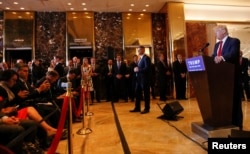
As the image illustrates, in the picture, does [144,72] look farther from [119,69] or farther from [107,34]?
[107,34]

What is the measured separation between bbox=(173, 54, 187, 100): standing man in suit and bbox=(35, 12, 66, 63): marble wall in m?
4.55

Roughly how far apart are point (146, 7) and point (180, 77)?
10.7ft

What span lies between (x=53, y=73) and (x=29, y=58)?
578 cm

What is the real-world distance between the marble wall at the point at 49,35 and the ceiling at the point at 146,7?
0.35 meters

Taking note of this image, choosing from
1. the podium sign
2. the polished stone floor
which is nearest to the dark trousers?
the polished stone floor

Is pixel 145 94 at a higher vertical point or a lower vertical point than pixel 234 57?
lower

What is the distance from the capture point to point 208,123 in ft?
10.8

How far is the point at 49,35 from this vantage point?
30.6 ft

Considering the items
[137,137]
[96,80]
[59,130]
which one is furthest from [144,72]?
[96,80]

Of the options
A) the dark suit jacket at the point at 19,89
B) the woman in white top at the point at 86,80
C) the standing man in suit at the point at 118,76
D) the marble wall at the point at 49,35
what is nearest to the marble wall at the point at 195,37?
the standing man in suit at the point at 118,76

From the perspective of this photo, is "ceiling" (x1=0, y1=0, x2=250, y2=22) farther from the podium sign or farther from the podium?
the podium

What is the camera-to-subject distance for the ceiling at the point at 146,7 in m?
8.50

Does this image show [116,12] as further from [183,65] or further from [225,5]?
[225,5]

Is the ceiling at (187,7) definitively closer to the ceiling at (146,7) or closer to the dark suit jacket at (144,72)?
the ceiling at (146,7)
